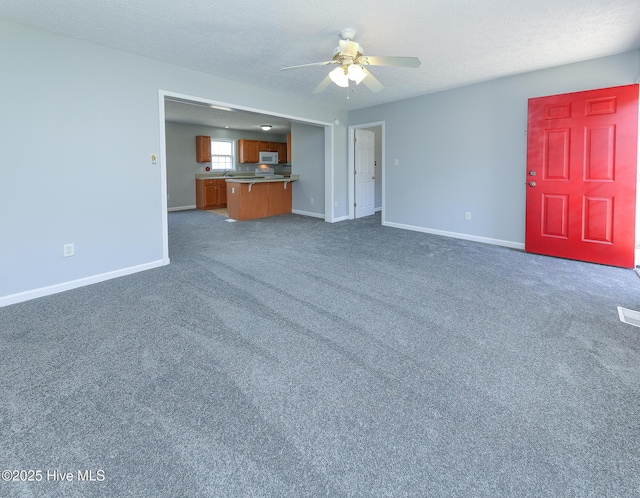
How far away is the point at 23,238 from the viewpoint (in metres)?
3.07

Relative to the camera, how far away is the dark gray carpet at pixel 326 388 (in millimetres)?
1277

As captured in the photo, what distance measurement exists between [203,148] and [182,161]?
680 mm

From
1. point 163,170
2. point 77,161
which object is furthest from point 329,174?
point 77,161

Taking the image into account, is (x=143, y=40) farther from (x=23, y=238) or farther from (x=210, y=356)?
(x=210, y=356)

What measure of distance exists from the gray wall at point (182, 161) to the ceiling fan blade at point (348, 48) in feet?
24.0

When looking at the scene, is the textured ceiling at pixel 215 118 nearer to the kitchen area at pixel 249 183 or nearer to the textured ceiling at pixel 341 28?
the kitchen area at pixel 249 183

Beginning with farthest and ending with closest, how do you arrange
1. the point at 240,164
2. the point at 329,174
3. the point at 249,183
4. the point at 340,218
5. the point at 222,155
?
the point at 240,164 → the point at 222,155 → the point at 249,183 → the point at 340,218 → the point at 329,174

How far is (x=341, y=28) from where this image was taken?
10.2 ft

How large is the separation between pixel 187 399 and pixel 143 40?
3426mm

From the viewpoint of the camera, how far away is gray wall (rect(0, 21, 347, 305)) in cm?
298

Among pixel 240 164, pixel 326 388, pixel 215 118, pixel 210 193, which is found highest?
pixel 215 118

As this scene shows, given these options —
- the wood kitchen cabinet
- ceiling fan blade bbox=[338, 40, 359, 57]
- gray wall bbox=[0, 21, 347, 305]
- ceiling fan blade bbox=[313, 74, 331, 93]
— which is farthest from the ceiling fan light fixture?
the wood kitchen cabinet

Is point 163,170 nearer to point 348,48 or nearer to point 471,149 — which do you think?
point 348,48

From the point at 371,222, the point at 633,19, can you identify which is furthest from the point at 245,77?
the point at 633,19
